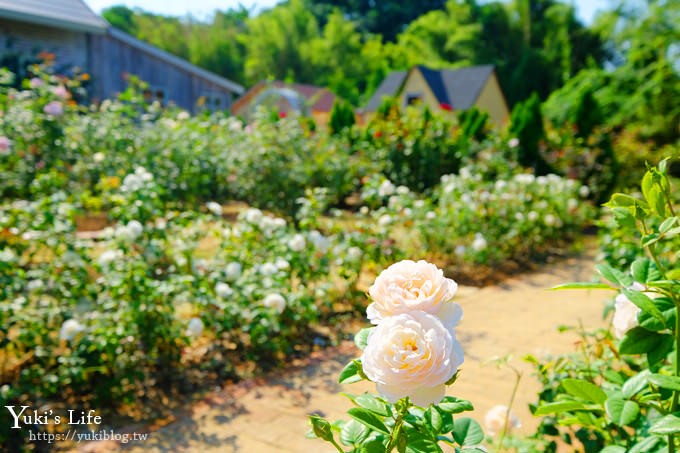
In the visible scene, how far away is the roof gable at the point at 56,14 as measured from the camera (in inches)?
420

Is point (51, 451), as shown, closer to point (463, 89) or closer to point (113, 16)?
point (463, 89)

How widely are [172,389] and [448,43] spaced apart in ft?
140

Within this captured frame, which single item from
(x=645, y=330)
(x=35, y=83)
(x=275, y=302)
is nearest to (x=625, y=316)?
(x=645, y=330)

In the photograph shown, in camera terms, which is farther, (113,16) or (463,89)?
(113,16)

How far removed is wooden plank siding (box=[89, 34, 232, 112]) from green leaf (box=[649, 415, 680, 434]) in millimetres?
13396

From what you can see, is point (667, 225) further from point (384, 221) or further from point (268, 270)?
point (384, 221)

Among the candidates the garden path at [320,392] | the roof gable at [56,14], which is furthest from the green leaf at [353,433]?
the roof gable at [56,14]

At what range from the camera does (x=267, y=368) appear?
3350mm

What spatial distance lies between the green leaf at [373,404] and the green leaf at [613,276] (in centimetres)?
55

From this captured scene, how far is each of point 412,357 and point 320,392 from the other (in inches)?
90.1

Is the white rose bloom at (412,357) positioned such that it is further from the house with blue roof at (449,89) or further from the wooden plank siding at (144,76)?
the house with blue roof at (449,89)

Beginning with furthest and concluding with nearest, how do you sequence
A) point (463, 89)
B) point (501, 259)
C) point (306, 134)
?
point (463, 89) < point (306, 134) < point (501, 259)

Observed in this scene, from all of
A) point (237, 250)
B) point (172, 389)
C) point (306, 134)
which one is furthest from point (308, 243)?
point (306, 134)

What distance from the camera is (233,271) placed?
331 centimetres
